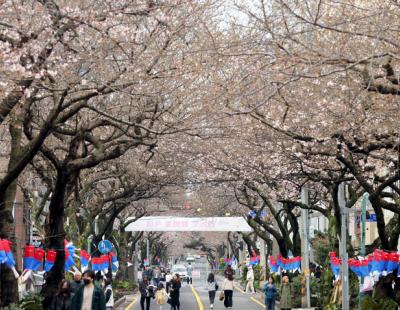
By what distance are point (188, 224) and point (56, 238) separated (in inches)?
1669

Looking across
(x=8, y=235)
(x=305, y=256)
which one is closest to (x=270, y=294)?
(x=305, y=256)

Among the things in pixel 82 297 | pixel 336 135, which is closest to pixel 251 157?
pixel 336 135

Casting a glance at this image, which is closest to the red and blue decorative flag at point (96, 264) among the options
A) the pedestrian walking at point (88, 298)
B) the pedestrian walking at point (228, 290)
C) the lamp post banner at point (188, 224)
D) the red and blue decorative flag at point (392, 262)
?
the pedestrian walking at point (228, 290)

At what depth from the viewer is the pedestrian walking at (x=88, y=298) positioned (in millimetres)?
17609

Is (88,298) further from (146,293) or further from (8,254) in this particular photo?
(146,293)

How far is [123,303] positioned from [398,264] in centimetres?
2091

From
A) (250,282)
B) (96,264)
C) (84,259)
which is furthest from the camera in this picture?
(250,282)

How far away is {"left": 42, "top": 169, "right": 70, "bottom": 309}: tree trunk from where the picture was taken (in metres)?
23.2

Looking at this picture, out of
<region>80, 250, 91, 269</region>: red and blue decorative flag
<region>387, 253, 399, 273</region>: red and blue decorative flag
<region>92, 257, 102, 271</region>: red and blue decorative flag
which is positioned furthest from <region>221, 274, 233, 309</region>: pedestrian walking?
<region>387, 253, 399, 273</region>: red and blue decorative flag

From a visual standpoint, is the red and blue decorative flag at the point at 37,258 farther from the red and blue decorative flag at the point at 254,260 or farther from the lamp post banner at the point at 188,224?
the red and blue decorative flag at the point at 254,260

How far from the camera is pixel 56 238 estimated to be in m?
24.6

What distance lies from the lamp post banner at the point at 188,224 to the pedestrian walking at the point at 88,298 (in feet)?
147

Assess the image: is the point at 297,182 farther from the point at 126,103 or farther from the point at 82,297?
the point at 82,297

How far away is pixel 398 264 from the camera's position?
24.5 m
